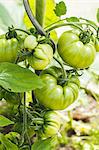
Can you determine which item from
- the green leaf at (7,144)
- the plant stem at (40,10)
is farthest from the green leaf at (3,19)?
the green leaf at (7,144)

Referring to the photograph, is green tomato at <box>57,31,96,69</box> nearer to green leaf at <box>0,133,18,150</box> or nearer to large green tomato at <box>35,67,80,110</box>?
large green tomato at <box>35,67,80,110</box>

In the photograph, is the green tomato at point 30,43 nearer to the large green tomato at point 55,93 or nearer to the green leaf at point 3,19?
the large green tomato at point 55,93

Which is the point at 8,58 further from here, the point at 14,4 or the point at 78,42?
the point at 14,4

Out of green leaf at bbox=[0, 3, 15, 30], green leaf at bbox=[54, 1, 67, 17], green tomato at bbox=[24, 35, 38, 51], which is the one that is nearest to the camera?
green tomato at bbox=[24, 35, 38, 51]

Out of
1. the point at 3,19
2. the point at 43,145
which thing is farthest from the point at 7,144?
the point at 3,19

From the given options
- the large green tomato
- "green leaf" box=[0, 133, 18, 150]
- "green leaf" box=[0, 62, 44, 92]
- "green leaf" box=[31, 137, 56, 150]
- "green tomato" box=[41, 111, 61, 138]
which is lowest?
"green leaf" box=[31, 137, 56, 150]

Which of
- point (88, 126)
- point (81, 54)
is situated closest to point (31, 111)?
point (81, 54)

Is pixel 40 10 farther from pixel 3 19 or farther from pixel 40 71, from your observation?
pixel 3 19

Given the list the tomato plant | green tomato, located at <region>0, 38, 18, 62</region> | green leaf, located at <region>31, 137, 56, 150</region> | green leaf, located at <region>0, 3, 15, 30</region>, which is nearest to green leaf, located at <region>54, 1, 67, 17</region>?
the tomato plant
